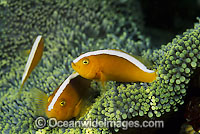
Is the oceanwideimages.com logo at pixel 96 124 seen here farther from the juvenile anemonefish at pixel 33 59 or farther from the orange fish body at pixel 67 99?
the juvenile anemonefish at pixel 33 59

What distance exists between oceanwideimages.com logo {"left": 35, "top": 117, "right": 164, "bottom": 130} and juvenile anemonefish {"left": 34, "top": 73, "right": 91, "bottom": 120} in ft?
0.16

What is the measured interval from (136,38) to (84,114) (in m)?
0.97

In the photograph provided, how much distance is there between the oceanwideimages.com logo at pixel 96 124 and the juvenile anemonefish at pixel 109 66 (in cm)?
20

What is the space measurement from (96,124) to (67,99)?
188mm

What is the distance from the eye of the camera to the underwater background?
39.1 inches

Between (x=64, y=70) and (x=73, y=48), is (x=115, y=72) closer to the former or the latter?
(x=64, y=70)

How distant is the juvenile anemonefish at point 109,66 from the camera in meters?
1.00

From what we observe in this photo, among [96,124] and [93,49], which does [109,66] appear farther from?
[93,49]

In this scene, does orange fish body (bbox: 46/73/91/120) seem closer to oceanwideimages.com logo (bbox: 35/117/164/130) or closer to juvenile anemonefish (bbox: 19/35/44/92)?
oceanwideimages.com logo (bbox: 35/117/164/130)

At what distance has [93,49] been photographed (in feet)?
5.23

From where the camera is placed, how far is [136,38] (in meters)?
1.86

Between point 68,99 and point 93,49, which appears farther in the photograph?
point 93,49

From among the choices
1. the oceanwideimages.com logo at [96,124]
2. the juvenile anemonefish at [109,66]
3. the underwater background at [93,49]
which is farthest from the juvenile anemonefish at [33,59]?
the juvenile anemonefish at [109,66]

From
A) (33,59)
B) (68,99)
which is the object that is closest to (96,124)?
(68,99)
